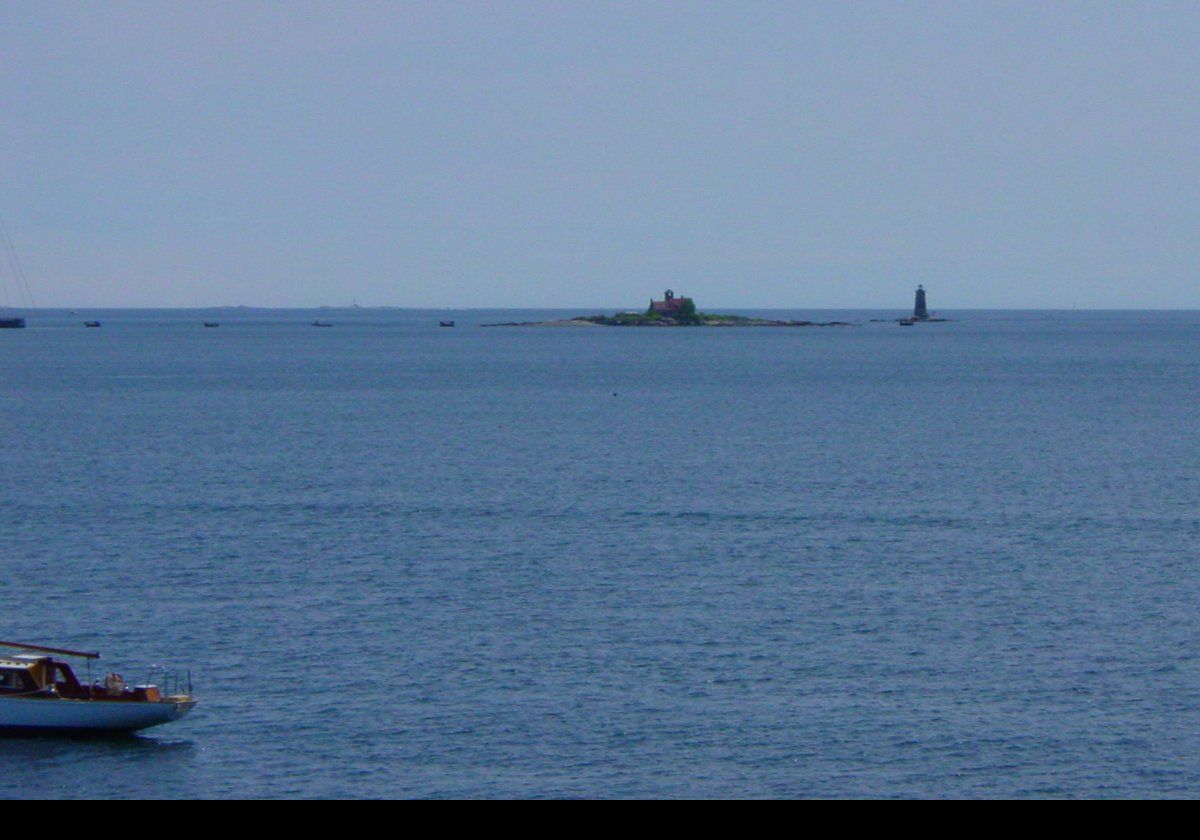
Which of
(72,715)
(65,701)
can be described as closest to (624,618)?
(72,715)

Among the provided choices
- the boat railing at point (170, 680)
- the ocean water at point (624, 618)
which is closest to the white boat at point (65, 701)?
the boat railing at point (170, 680)

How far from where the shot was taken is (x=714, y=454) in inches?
4680

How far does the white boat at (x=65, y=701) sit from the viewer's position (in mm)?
44719

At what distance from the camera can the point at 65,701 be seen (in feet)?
148

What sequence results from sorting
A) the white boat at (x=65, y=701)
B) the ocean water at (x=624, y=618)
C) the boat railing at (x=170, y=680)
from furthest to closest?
the boat railing at (x=170, y=680) < the white boat at (x=65, y=701) < the ocean water at (x=624, y=618)

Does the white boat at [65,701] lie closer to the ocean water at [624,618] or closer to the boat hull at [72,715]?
the boat hull at [72,715]

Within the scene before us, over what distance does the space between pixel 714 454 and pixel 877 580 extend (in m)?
55.1

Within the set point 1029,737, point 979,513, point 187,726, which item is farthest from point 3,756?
point 979,513

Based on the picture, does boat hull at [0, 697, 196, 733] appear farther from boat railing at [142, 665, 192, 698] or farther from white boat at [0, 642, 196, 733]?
boat railing at [142, 665, 192, 698]

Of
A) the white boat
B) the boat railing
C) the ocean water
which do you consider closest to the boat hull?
the white boat

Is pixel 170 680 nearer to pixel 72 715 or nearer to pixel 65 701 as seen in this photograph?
pixel 72 715

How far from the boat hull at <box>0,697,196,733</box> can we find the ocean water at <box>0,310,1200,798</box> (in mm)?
619

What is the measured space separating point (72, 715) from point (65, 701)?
2.09 feet

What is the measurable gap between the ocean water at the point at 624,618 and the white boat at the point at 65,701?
69cm
